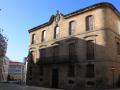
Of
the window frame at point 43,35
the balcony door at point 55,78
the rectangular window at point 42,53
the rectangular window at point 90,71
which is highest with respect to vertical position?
the window frame at point 43,35

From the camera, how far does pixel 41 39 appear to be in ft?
122

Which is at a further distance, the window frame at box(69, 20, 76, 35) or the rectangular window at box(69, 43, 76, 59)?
the window frame at box(69, 20, 76, 35)

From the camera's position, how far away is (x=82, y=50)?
2869cm

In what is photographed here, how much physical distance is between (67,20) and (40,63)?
784 centimetres

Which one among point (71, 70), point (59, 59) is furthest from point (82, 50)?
point (59, 59)

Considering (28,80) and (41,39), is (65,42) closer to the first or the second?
(41,39)

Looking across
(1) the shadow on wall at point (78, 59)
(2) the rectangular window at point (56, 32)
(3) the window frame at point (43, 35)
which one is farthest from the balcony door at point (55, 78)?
(3) the window frame at point (43, 35)

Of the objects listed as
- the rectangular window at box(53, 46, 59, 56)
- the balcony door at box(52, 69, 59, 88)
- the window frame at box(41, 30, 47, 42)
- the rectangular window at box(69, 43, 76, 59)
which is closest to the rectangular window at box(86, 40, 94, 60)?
the rectangular window at box(69, 43, 76, 59)

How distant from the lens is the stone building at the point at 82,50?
26469mm

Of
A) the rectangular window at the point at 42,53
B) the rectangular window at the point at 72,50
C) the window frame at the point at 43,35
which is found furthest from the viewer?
the window frame at the point at 43,35

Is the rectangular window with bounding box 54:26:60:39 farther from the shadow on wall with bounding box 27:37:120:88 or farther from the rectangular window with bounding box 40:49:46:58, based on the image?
the rectangular window with bounding box 40:49:46:58

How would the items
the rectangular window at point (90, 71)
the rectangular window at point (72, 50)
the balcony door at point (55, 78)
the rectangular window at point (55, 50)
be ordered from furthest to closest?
1. the rectangular window at point (55, 50)
2. the balcony door at point (55, 78)
3. the rectangular window at point (72, 50)
4. the rectangular window at point (90, 71)

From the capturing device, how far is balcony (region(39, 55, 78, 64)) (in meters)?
29.4

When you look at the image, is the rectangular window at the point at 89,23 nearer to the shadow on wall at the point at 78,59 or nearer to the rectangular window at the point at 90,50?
the shadow on wall at the point at 78,59
